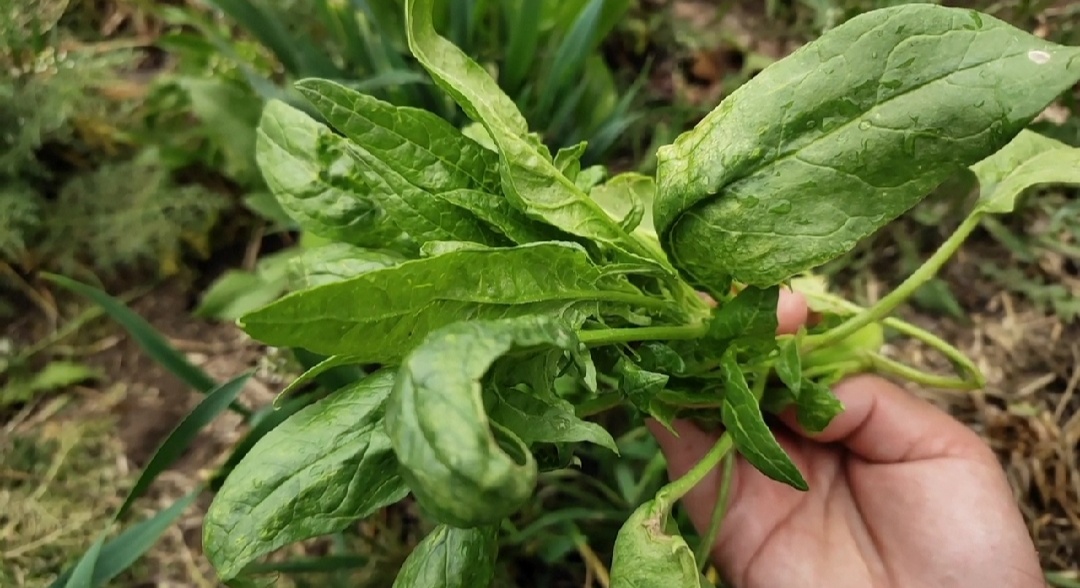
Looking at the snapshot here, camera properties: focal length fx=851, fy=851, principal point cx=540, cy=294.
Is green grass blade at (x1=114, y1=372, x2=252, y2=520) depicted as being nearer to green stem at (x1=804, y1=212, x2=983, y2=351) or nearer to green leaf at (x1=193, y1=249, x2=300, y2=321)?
green leaf at (x1=193, y1=249, x2=300, y2=321)

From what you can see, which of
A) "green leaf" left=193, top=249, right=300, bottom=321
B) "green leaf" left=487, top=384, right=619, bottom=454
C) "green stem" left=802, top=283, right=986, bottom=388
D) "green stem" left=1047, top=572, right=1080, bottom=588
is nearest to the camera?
"green leaf" left=487, top=384, right=619, bottom=454

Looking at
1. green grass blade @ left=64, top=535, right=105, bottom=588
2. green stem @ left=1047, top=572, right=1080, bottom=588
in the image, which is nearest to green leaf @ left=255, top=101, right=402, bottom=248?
green grass blade @ left=64, top=535, right=105, bottom=588

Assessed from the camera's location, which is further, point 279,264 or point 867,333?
point 279,264

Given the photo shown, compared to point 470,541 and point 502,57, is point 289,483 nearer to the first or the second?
point 470,541

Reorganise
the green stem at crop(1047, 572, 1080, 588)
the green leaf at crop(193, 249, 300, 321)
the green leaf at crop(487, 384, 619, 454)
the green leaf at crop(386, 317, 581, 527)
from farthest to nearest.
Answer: the green leaf at crop(193, 249, 300, 321)
the green stem at crop(1047, 572, 1080, 588)
the green leaf at crop(487, 384, 619, 454)
the green leaf at crop(386, 317, 581, 527)

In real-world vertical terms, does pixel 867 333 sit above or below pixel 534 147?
below

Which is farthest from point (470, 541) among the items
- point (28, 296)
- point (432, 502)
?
point (28, 296)

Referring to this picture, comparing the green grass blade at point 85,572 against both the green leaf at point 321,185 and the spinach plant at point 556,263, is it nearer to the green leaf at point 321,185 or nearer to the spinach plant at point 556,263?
the spinach plant at point 556,263

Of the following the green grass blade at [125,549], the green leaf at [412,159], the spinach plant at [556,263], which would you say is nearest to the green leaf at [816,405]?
the spinach plant at [556,263]
